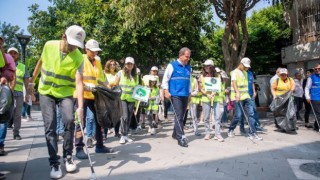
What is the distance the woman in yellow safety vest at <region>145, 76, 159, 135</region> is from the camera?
912 cm

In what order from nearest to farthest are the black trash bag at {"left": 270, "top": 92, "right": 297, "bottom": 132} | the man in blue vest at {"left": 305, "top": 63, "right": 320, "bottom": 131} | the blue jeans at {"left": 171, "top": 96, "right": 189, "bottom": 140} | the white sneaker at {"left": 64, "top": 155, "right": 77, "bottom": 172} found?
the white sneaker at {"left": 64, "top": 155, "right": 77, "bottom": 172} < the blue jeans at {"left": 171, "top": 96, "right": 189, "bottom": 140} < the black trash bag at {"left": 270, "top": 92, "right": 297, "bottom": 132} < the man in blue vest at {"left": 305, "top": 63, "right": 320, "bottom": 131}

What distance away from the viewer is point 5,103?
430cm

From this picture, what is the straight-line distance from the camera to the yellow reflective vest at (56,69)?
4.54m

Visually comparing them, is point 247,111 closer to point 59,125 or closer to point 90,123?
point 90,123

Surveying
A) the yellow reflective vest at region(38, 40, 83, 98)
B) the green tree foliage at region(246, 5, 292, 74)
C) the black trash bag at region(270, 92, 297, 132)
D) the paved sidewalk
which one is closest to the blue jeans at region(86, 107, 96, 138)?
the paved sidewalk

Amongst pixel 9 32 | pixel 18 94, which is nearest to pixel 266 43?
pixel 18 94

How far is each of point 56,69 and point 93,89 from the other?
1052 mm

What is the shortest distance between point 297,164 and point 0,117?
4.50 m

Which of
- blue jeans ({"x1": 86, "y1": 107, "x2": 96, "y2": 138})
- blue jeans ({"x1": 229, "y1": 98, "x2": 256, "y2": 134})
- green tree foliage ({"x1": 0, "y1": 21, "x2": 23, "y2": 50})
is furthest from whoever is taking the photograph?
green tree foliage ({"x1": 0, "y1": 21, "x2": 23, "y2": 50})

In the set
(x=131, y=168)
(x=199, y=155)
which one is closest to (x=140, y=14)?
(x=199, y=155)

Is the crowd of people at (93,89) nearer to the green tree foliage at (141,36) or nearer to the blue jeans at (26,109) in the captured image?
the blue jeans at (26,109)

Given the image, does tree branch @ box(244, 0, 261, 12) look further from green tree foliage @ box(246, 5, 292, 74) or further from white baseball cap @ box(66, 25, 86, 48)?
green tree foliage @ box(246, 5, 292, 74)

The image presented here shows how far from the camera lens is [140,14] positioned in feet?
37.4

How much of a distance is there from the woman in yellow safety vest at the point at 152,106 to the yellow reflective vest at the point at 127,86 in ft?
5.10
